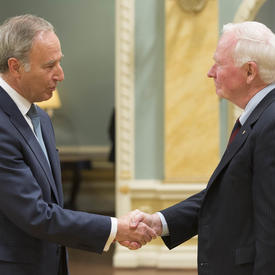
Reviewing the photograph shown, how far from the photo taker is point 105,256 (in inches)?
256

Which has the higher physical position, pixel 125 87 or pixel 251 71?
pixel 251 71

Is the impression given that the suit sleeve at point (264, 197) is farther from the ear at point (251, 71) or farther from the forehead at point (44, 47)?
the forehead at point (44, 47)

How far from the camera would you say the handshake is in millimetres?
2752

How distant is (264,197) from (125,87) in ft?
12.5

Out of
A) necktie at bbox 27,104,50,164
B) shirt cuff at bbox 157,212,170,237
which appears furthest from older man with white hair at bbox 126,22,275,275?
necktie at bbox 27,104,50,164

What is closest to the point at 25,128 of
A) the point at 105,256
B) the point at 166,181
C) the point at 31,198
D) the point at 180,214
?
the point at 31,198

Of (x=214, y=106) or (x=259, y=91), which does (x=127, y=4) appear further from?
(x=259, y=91)

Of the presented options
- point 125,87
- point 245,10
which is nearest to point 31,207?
point 125,87

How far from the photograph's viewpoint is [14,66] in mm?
2430

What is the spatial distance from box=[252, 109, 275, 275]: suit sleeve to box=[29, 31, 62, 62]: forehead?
A: 39.0 inches

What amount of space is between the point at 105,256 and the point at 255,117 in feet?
15.0

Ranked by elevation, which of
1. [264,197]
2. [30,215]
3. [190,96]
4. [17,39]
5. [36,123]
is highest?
[17,39]

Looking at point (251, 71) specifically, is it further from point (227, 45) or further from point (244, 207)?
point (244, 207)

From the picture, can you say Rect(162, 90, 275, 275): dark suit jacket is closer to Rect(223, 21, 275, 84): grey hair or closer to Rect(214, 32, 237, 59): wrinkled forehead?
Rect(223, 21, 275, 84): grey hair
